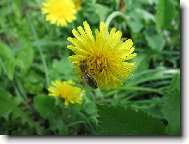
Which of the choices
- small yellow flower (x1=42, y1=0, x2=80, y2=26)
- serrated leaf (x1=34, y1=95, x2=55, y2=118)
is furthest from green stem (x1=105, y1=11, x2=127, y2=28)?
serrated leaf (x1=34, y1=95, x2=55, y2=118)

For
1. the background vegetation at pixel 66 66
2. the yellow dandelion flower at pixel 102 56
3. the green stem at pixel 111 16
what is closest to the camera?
the yellow dandelion flower at pixel 102 56

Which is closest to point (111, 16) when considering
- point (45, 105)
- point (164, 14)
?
point (164, 14)

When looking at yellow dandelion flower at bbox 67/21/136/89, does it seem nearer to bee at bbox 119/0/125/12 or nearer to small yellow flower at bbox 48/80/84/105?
small yellow flower at bbox 48/80/84/105

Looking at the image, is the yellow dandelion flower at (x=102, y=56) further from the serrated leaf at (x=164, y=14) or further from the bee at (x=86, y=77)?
the serrated leaf at (x=164, y=14)

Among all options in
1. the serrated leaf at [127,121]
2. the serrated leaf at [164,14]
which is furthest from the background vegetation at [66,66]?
the serrated leaf at [127,121]

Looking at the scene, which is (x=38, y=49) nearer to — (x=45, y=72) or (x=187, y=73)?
(x=45, y=72)
